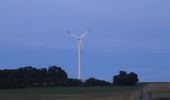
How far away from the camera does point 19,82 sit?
132 metres

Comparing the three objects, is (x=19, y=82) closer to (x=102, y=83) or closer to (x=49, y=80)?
(x=49, y=80)

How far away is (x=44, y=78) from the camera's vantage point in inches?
5531

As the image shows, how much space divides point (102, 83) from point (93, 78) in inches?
133

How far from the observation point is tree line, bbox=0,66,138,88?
13140cm

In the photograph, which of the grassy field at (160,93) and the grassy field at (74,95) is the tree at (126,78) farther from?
the grassy field at (74,95)

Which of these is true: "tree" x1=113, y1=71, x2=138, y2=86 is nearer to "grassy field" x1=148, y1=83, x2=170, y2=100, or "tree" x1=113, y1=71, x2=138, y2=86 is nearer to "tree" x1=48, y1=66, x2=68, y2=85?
"tree" x1=48, y1=66, x2=68, y2=85

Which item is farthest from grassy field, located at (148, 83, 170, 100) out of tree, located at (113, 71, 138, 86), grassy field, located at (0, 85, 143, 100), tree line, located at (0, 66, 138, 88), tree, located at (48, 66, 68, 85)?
tree, located at (48, 66, 68, 85)

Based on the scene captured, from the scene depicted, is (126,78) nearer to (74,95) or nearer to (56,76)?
(56,76)

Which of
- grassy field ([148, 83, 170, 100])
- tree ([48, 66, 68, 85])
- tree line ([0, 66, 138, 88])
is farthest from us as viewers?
tree ([48, 66, 68, 85])

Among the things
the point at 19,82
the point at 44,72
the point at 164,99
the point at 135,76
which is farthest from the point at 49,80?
the point at 164,99

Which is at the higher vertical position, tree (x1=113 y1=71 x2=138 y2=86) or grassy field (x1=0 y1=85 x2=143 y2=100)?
tree (x1=113 y1=71 x2=138 y2=86)

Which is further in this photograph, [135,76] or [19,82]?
[135,76]

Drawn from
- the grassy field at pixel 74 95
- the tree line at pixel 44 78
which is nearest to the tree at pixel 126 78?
the tree line at pixel 44 78

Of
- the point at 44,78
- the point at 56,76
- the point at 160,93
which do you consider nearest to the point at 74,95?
the point at 160,93
